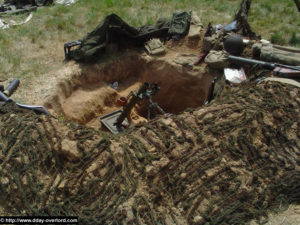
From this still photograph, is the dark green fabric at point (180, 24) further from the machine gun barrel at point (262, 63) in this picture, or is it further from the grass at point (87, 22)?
the machine gun barrel at point (262, 63)

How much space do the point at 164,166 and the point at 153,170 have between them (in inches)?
6.4

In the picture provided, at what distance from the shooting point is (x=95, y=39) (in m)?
6.12

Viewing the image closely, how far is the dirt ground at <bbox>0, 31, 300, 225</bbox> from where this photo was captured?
3229 millimetres

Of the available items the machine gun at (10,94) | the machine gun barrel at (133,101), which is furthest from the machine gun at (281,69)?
the machine gun at (10,94)

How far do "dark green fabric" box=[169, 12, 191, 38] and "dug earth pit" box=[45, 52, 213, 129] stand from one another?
60 cm

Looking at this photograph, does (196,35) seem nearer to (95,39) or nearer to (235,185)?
(95,39)

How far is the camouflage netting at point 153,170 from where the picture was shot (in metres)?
3.22

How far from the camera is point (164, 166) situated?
3477 mm

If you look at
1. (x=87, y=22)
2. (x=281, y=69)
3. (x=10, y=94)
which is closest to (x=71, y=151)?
(x=10, y=94)

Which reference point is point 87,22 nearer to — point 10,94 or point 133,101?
point 10,94

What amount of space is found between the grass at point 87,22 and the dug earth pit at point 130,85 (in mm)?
831

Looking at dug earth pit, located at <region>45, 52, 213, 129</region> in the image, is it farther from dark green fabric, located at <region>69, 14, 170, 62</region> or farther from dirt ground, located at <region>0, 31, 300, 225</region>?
dirt ground, located at <region>0, 31, 300, 225</region>

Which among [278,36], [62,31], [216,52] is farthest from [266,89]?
[62,31]

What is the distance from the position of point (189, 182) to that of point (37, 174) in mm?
1930
